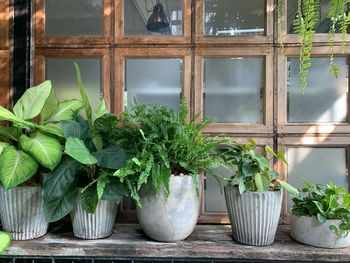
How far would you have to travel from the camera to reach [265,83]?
5.01 ft

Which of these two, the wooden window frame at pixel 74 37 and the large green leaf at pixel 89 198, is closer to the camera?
the large green leaf at pixel 89 198

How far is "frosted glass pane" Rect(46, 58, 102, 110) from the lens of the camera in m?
1.58

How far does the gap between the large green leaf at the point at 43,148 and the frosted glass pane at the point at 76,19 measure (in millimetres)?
591

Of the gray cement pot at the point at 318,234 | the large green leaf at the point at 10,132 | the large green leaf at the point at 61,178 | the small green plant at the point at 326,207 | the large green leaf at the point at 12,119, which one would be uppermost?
the large green leaf at the point at 12,119

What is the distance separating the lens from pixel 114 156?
1.21 metres

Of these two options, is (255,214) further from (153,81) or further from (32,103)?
(32,103)

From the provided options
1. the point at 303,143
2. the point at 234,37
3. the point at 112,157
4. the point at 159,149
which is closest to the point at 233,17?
the point at 234,37

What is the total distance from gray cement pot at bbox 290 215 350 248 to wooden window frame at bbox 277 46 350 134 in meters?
0.43

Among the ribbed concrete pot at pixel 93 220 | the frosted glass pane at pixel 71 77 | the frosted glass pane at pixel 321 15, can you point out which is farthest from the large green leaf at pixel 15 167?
the frosted glass pane at pixel 321 15

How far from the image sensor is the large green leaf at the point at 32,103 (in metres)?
1.27

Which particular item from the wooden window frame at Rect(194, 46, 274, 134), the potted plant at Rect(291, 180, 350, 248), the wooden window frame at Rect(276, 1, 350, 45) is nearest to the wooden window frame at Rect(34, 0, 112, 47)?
the wooden window frame at Rect(194, 46, 274, 134)

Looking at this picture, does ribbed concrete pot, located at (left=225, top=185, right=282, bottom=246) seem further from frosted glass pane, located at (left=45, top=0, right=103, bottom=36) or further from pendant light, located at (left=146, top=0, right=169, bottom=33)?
frosted glass pane, located at (left=45, top=0, right=103, bottom=36)

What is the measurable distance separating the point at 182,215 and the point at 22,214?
62 centimetres

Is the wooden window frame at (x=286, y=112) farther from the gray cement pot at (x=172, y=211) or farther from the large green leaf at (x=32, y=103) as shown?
the large green leaf at (x=32, y=103)
